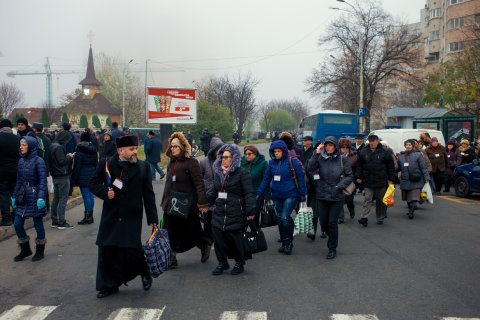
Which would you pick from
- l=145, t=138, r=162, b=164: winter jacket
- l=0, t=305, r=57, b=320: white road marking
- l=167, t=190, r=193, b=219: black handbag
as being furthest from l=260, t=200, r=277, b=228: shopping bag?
l=145, t=138, r=162, b=164: winter jacket

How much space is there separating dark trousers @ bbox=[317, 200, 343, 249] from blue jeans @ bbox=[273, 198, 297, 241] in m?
0.45

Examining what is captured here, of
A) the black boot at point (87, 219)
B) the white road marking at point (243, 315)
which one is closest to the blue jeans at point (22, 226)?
the black boot at point (87, 219)

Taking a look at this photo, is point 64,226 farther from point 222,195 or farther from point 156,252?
point 156,252

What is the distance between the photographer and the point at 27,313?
506 cm

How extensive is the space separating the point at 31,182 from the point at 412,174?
25.8ft

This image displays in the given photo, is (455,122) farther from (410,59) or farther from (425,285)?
(410,59)

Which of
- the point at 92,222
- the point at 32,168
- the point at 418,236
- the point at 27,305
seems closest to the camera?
the point at 27,305

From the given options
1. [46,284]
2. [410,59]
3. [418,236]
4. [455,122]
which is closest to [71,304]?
[46,284]

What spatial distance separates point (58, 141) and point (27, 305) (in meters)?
6.24

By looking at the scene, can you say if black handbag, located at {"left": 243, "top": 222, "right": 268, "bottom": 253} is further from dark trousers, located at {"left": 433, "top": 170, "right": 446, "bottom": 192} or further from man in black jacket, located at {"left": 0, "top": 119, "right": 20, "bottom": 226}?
dark trousers, located at {"left": 433, "top": 170, "right": 446, "bottom": 192}

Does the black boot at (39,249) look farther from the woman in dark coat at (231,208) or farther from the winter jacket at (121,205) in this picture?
the woman in dark coat at (231,208)

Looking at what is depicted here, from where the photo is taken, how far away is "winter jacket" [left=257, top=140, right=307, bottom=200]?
24.8ft

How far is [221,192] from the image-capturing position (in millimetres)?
6559

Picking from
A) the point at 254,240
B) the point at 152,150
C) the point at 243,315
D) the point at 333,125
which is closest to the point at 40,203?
the point at 254,240
